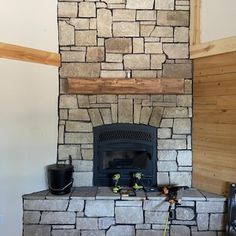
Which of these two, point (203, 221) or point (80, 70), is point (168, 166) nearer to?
point (203, 221)

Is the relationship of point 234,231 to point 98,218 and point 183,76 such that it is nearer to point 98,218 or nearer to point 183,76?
point 98,218

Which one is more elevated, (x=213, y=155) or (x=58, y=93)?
(x=58, y=93)

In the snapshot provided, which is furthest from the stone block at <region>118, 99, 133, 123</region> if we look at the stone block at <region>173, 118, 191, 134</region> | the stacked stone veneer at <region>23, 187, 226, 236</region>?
the stacked stone veneer at <region>23, 187, 226, 236</region>

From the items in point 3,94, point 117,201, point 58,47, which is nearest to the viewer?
point 3,94

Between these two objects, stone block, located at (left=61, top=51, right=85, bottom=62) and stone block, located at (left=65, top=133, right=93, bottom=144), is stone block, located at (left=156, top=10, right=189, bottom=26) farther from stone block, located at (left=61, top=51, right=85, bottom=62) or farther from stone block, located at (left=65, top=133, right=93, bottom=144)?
stone block, located at (left=65, top=133, right=93, bottom=144)

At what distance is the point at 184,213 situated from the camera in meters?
2.83

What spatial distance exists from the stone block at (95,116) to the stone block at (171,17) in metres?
1.15

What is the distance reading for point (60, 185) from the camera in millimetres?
2830

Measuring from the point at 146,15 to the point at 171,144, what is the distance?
4.58 feet

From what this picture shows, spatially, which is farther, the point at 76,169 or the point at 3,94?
the point at 76,169

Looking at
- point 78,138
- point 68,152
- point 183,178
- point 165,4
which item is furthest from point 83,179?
point 165,4

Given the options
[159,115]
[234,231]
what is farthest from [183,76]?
[234,231]

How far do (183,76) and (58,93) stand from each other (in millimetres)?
1338

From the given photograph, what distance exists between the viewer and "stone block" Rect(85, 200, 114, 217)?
111 inches
